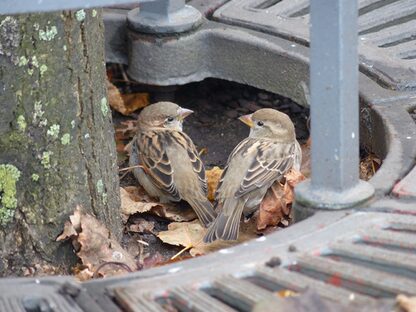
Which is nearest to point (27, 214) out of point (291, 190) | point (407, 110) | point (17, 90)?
point (17, 90)

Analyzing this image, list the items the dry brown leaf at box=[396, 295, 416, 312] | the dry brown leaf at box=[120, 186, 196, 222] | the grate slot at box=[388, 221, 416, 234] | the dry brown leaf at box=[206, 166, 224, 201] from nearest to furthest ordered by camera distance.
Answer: the dry brown leaf at box=[396, 295, 416, 312] < the grate slot at box=[388, 221, 416, 234] < the dry brown leaf at box=[120, 186, 196, 222] < the dry brown leaf at box=[206, 166, 224, 201]

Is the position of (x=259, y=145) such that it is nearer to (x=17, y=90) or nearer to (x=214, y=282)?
(x=17, y=90)

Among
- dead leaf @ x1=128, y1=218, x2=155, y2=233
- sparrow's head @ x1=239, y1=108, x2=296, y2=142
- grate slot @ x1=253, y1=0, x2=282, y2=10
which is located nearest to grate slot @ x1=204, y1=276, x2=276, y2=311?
dead leaf @ x1=128, y1=218, x2=155, y2=233

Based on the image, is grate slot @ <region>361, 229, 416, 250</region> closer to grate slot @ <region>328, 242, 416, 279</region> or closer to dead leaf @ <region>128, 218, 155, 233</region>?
grate slot @ <region>328, 242, 416, 279</region>

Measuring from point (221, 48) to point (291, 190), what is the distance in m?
1.34

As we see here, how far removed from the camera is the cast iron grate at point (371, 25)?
5.91 m

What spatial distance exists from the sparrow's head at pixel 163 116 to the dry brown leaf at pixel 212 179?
38 centimetres

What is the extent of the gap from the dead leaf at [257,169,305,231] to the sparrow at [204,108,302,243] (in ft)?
0.13

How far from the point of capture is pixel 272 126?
20.0 ft

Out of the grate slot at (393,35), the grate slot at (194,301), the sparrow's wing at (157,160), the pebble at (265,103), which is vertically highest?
the grate slot at (194,301)

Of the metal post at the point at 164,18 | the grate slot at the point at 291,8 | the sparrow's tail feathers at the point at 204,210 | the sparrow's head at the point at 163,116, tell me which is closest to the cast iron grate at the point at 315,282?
the sparrow's tail feathers at the point at 204,210

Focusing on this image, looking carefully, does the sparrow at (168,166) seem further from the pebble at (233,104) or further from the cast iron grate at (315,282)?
the cast iron grate at (315,282)

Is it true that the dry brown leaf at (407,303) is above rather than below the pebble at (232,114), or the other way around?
above

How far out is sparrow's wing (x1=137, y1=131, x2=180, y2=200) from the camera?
5.79 m
